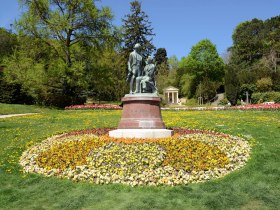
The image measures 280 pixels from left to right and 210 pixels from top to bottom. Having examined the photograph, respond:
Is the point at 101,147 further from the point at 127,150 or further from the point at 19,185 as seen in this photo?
the point at 19,185

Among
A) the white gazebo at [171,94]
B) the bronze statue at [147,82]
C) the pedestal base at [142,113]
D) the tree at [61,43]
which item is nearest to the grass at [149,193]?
the pedestal base at [142,113]

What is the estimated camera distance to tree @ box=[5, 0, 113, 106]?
2786 cm

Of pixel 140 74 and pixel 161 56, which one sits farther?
pixel 161 56

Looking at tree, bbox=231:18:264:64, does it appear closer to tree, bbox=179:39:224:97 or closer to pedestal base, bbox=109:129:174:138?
tree, bbox=179:39:224:97

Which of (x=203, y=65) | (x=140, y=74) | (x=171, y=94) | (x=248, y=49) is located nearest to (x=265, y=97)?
(x=171, y=94)

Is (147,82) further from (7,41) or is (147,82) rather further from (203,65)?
(203,65)

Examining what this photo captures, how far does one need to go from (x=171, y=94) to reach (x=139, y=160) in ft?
162

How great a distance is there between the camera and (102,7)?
30.1 meters

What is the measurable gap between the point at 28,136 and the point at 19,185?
208 inches

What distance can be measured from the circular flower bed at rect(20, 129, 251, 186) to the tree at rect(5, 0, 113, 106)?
65.3ft

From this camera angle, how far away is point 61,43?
95.8ft

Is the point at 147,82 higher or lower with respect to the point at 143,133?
higher

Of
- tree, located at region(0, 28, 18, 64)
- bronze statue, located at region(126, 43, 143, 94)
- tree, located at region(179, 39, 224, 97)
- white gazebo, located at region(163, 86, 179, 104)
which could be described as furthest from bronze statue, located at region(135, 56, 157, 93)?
tree, located at region(179, 39, 224, 97)

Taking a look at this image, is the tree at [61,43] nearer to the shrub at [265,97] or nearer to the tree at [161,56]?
the shrub at [265,97]
